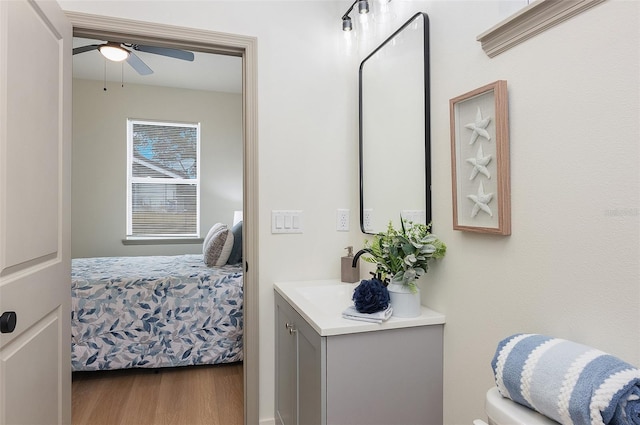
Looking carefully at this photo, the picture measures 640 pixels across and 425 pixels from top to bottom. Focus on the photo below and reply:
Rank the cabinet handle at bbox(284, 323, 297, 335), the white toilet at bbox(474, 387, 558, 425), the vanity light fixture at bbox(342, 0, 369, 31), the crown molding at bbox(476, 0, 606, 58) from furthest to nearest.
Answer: the vanity light fixture at bbox(342, 0, 369, 31) → the cabinet handle at bbox(284, 323, 297, 335) → the crown molding at bbox(476, 0, 606, 58) → the white toilet at bbox(474, 387, 558, 425)

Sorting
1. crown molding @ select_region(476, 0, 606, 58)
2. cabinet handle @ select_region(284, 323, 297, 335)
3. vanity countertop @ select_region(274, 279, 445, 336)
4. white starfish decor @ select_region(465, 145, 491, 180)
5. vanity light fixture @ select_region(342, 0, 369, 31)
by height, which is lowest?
cabinet handle @ select_region(284, 323, 297, 335)

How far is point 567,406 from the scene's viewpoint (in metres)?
0.68

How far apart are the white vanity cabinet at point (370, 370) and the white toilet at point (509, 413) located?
46 centimetres

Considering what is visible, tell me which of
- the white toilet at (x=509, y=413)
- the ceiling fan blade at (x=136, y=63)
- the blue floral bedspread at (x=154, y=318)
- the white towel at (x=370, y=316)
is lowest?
the blue floral bedspread at (x=154, y=318)

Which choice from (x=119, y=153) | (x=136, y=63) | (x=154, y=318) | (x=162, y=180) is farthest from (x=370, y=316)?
(x=119, y=153)

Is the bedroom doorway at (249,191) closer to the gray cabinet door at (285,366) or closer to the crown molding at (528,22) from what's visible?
the gray cabinet door at (285,366)

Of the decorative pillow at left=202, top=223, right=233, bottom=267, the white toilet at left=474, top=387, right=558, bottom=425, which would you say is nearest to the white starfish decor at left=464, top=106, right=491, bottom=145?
the white toilet at left=474, top=387, right=558, bottom=425

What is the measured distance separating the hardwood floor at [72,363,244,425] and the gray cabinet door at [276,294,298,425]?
57 centimetres

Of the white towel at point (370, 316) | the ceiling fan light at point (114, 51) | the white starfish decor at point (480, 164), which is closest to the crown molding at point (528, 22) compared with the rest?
the white starfish decor at point (480, 164)

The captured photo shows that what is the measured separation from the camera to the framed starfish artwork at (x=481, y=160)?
107 centimetres

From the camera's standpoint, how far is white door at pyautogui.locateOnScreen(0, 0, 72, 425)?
1127 millimetres

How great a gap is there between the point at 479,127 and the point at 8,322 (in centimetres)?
151

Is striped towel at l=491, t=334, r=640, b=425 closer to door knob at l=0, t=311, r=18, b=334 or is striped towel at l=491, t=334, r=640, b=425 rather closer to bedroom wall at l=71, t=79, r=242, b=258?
door knob at l=0, t=311, r=18, b=334

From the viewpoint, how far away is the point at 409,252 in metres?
1.33
